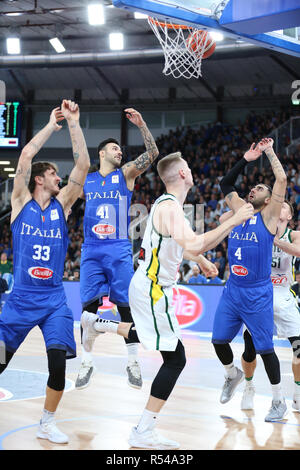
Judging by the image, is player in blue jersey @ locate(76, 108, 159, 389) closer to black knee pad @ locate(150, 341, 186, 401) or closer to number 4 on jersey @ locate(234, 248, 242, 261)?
number 4 on jersey @ locate(234, 248, 242, 261)

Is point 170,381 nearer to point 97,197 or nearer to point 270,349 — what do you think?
point 270,349

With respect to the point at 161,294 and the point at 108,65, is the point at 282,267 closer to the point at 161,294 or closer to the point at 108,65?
the point at 161,294

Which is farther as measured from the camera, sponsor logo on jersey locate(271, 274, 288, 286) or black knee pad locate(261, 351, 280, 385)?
sponsor logo on jersey locate(271, 274, 288, 286)

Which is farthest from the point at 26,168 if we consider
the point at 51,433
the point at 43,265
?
the point at 51,433

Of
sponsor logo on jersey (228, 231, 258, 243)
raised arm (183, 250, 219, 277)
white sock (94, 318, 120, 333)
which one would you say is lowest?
white sock (94, 318, 120, 333)

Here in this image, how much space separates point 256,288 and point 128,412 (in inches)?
66.8

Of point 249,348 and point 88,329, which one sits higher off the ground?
point 88,329

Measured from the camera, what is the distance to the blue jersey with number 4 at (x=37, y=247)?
4.76 m

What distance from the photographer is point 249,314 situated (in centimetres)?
574

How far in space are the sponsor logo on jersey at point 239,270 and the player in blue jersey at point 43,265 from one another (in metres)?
1.80

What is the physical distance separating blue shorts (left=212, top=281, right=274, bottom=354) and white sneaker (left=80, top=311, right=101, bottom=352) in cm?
116

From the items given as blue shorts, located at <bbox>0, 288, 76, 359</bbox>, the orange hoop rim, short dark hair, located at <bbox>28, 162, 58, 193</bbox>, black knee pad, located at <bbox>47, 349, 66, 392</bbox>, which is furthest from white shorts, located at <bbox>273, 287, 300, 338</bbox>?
the orange hoop rim

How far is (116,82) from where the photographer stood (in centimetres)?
2547

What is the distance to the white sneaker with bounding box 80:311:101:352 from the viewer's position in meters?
5.91
